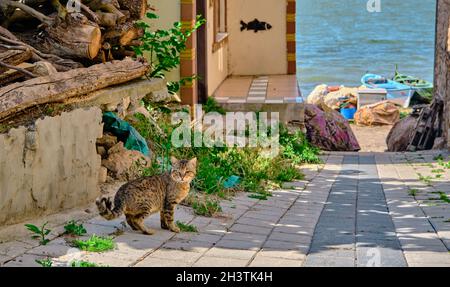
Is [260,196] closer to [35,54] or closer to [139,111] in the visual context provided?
[139,111]

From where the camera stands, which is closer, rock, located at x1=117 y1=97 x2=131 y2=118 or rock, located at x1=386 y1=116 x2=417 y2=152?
rock, located at x1=117 y1=97 x2=131 y2=118

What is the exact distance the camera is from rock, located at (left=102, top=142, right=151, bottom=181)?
33.8 feet

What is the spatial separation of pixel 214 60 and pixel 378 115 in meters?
12.3

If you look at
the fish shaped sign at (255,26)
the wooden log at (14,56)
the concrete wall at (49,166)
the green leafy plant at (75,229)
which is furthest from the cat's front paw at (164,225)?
the fish shaped sign at (255,26)

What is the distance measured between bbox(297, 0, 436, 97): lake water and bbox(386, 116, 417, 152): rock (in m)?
22.4

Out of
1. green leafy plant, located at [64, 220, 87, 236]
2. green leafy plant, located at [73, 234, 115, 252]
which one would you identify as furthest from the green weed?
green leafy plant, located at [73, 234, 115, 252]

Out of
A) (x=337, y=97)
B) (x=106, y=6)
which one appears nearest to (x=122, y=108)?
(x=106, y=6)

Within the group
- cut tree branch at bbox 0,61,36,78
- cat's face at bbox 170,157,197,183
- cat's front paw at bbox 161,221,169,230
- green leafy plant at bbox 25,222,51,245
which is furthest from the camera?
cut tree branch at bbox 0,61,36,78

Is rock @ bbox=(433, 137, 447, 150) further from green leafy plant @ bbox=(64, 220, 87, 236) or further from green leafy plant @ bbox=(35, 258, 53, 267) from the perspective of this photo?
green leafy plant @ bbox=(35, 258, 53, 267)

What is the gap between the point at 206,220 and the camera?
9148mm

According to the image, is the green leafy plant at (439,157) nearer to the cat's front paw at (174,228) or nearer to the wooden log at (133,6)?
the wooden log at (133,6)

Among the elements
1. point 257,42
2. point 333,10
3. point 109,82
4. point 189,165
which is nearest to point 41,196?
point 189,165

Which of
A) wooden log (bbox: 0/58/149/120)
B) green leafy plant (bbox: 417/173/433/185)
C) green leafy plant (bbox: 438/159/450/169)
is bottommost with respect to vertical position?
green leafy plant (bbox: 438/159/450/169)

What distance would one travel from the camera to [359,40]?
83.3m
